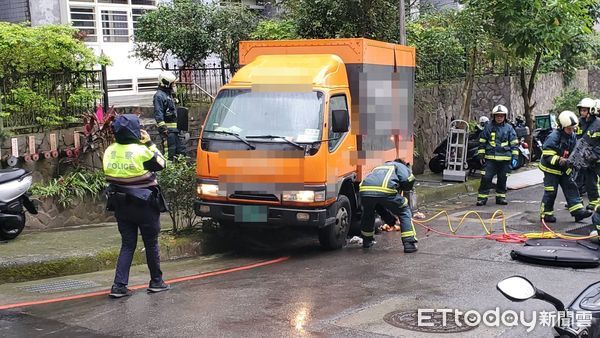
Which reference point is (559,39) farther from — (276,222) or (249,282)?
(249,282)

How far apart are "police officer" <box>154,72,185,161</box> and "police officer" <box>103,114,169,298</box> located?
4.53 metres

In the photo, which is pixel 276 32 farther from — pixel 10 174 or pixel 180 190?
pixel 10 174

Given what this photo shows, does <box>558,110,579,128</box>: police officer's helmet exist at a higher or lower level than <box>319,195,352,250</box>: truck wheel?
higher

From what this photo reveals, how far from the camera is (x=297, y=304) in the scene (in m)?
6.40

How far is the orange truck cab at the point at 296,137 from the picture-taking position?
8.20 meters

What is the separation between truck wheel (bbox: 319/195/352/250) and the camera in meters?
8.70

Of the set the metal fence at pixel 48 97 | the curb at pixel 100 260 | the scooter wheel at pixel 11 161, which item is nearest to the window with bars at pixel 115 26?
the metal fence at pixel 48 97

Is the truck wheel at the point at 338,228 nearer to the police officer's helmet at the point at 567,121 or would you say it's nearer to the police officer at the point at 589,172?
the police officer's helmet at the point at 567,121

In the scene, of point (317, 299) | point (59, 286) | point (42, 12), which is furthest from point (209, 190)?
point (42, 12)

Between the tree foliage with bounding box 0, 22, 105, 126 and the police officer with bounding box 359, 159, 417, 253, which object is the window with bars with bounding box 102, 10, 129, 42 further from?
the police officer with bounding box 359, 159, 417, 253

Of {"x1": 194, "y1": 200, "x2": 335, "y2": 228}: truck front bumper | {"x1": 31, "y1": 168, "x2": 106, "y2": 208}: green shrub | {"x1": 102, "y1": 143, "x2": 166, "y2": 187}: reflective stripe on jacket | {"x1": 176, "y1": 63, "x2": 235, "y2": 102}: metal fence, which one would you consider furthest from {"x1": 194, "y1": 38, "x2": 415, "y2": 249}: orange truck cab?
{"x1": 176, "y1": 63, "x2": 235, "y2": 102}: metal fence

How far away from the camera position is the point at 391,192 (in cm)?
877

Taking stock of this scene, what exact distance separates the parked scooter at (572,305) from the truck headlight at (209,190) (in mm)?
5386

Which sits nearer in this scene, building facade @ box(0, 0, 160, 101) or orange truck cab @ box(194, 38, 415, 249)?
orange truck cab @ box(194, 38, 415, 249)
